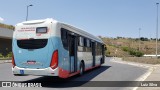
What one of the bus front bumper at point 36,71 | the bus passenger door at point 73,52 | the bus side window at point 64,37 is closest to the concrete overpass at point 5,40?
the bus passenger door at point 73,52

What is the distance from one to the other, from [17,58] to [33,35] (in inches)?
54.2

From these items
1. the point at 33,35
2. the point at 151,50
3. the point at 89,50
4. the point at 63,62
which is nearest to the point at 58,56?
the point at 63,62

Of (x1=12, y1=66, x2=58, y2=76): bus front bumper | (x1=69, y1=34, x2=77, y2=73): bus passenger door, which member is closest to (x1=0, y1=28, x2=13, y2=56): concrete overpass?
(x1=69, y1=34, x2=77, y2=73): bus passenger door

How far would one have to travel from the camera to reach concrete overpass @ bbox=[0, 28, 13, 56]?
53.8 meters

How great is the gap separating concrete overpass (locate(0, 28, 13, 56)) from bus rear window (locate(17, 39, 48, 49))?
130 feet

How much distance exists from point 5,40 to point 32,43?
4750 centimetres

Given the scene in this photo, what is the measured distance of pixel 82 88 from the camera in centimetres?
1344

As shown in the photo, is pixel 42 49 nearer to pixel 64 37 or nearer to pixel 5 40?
pixel 64 37

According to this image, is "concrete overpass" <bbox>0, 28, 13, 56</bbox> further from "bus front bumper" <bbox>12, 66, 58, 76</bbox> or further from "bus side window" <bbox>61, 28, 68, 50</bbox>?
"bus front bumper" <bbox>12, 66, 58, 76</bbox>

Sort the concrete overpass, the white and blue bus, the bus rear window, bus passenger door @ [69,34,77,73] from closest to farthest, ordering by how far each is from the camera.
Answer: the white and blue bus, the bus rear window, bus passenger door @ [69,34,77,73], the concrete overpass

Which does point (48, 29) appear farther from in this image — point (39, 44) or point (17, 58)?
point (17, 58)

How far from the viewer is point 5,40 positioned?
60.2 m

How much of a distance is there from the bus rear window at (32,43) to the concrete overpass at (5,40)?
39.8 meters

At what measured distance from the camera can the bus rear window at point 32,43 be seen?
14.2m
